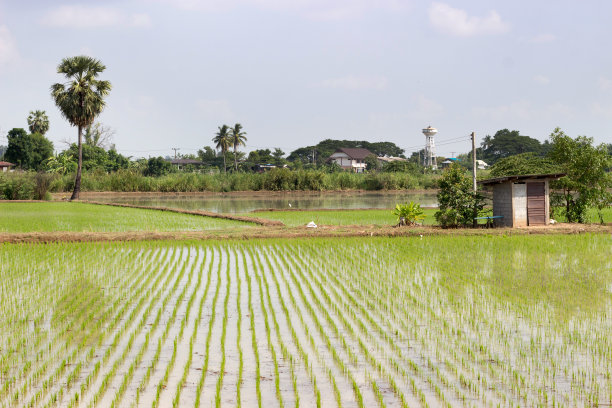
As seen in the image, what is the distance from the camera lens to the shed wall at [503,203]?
1989cm

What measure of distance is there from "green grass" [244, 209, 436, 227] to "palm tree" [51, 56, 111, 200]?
2049 centimetres

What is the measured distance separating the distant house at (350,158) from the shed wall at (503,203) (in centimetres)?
8131

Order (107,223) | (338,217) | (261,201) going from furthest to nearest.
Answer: (261,201) < (338,217) < (107,223)

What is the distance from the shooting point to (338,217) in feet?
89.3

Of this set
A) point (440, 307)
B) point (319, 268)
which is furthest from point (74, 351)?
point (319, 268)

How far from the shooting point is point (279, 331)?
7.28 meters

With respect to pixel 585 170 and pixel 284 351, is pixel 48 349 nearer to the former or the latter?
pixel 284 351

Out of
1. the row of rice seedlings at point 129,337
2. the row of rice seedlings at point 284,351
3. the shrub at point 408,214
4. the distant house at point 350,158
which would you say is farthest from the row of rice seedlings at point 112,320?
the distant house at point 350,158

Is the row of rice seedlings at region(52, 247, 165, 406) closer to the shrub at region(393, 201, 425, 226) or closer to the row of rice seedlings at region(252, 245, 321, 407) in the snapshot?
the row of rice seedlings at region(252, 245, 321, 407)

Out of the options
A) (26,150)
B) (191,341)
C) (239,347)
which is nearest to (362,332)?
(239,347)

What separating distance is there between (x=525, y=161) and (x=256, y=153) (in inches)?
2807

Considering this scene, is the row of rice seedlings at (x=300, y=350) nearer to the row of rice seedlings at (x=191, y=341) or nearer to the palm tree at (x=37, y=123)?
the row of rice seedlings at (x=191, y=341)

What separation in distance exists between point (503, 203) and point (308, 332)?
48.5 feet

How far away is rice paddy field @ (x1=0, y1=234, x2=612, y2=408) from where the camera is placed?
5.25m
